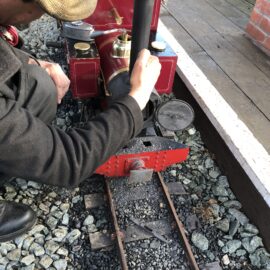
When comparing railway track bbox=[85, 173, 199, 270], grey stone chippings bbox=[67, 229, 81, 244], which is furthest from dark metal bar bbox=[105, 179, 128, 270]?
grey stone chippings bbox=[67, 229, 81, 244]

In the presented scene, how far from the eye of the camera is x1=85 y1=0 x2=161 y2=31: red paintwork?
2334mm

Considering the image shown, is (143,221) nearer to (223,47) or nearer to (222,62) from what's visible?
(222,62)

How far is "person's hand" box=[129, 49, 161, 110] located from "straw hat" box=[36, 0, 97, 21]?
0.35m

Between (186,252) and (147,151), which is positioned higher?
(147,151)

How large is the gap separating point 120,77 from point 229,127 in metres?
1.00

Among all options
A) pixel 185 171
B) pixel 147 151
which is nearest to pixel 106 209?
pixel 147 151

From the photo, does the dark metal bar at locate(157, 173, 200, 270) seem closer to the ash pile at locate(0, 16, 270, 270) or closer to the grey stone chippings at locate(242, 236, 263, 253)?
the ash pile at locate(0, 16, 270, 270)

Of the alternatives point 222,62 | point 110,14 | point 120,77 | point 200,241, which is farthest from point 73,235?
point 222,62

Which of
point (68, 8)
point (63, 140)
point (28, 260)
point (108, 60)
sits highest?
point (68, 8)

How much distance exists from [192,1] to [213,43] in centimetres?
114

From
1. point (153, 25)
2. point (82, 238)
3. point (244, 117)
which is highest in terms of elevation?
point (153, 25)

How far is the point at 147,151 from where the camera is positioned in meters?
2.11

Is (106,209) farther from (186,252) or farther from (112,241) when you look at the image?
(186,252)

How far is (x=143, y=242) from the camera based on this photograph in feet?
6.60
